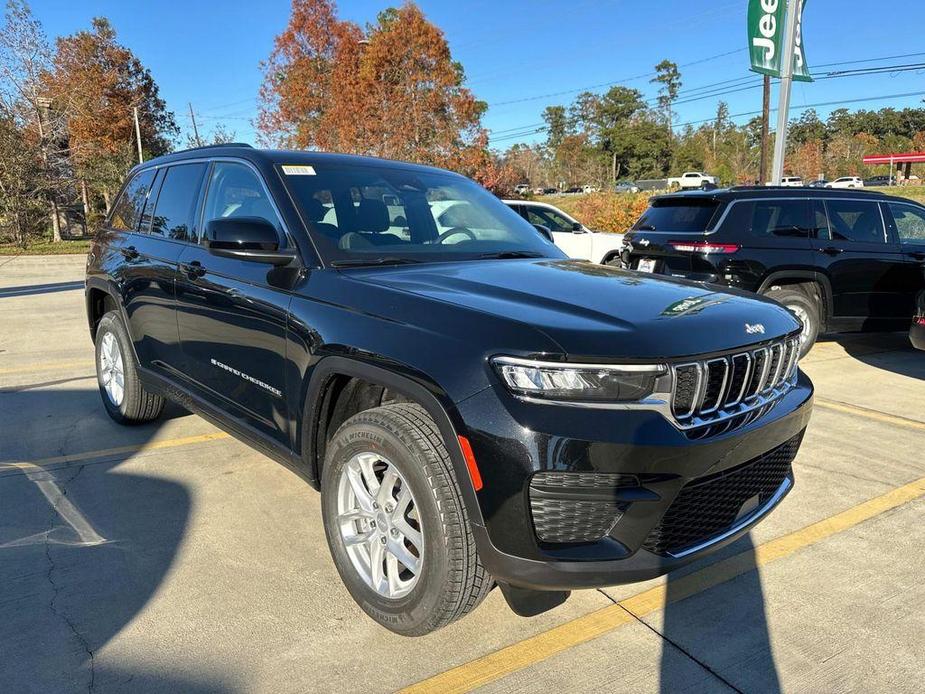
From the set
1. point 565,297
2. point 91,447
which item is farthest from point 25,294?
point 565,297

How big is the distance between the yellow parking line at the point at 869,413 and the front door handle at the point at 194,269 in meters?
4.90

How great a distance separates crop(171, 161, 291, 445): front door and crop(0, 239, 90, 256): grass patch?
1800 cm

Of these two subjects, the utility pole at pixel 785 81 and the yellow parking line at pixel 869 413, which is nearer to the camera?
the yellow parking line at pixel 869 413

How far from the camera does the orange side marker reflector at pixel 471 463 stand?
6.92 ft

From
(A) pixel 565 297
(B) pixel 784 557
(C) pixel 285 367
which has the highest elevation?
(A) pixel 565 297

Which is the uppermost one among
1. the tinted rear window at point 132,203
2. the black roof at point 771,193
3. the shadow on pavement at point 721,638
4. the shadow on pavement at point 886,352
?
the tinted rear window at point 132,203

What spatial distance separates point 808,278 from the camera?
736cm

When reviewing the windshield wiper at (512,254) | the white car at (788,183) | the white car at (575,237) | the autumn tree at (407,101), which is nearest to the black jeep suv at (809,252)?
the white car at (788,183)

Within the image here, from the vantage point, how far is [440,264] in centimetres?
312

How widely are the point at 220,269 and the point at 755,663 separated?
295cm

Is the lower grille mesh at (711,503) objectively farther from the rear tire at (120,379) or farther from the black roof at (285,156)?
the rear tire at (120,379)

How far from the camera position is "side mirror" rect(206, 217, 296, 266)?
287 cm

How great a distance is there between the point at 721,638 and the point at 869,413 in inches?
148

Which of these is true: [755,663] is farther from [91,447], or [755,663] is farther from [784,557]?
[91,447]
